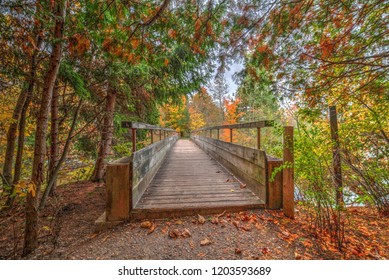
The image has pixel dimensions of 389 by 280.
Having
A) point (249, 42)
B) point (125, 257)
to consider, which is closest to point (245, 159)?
point (249, 42)

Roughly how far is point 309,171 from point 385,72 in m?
1.82

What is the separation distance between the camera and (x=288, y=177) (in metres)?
2.47

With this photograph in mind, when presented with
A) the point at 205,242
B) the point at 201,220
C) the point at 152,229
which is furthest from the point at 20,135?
the point at 205,242

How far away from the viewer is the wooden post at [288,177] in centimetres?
239

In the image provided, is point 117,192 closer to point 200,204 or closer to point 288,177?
point 200,204

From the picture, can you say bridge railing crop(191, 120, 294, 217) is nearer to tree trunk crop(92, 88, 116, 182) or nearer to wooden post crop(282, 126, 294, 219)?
wooden post crop(282, 126, 294, 219)

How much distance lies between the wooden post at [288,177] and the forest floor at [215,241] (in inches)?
6.3

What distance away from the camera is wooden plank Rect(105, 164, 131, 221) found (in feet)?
7.55

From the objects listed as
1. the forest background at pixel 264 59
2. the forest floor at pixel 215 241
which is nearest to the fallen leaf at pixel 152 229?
the forest floor at pixel 215 241

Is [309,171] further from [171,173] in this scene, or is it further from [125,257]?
[171,173]

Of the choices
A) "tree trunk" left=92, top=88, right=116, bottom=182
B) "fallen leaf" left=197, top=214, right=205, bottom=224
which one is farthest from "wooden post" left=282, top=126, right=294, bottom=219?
"tree trunk" left=92, top=88, right=116, bottom=182

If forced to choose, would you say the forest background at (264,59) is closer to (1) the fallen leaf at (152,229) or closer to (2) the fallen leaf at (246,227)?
(2) the fallen leaf at (246,227)
